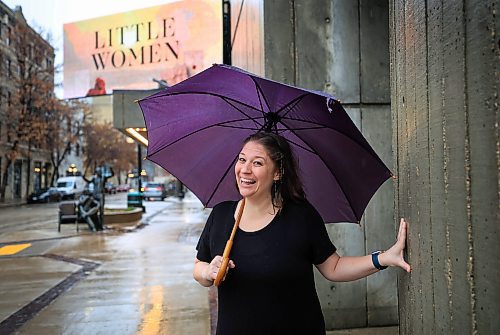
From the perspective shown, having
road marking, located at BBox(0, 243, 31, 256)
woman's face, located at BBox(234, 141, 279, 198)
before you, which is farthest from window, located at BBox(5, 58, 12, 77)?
woman's face, located at BBox(234, 141, 279, 198)

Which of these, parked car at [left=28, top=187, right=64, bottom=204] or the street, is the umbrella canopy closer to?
the street

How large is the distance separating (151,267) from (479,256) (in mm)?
7199

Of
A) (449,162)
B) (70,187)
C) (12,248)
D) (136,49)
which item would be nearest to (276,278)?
(449,162)

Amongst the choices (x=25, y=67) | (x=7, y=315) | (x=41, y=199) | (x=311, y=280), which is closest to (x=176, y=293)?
(x=7, y=315)

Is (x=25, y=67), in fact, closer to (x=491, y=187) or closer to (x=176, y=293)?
(x=176, y=293)

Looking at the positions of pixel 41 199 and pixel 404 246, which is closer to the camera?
pixel 404 246

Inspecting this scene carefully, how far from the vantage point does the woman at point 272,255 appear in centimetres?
197

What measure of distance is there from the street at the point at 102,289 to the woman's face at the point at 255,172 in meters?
3.01

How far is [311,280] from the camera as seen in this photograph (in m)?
2.09

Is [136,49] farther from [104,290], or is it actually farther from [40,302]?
[40,302]

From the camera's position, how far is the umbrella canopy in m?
2.27

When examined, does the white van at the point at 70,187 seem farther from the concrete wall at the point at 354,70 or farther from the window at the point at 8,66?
the concrete wall at the point at 354,70

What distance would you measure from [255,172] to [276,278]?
1.52 ft

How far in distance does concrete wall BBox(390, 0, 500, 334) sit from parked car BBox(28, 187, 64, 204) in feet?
121
